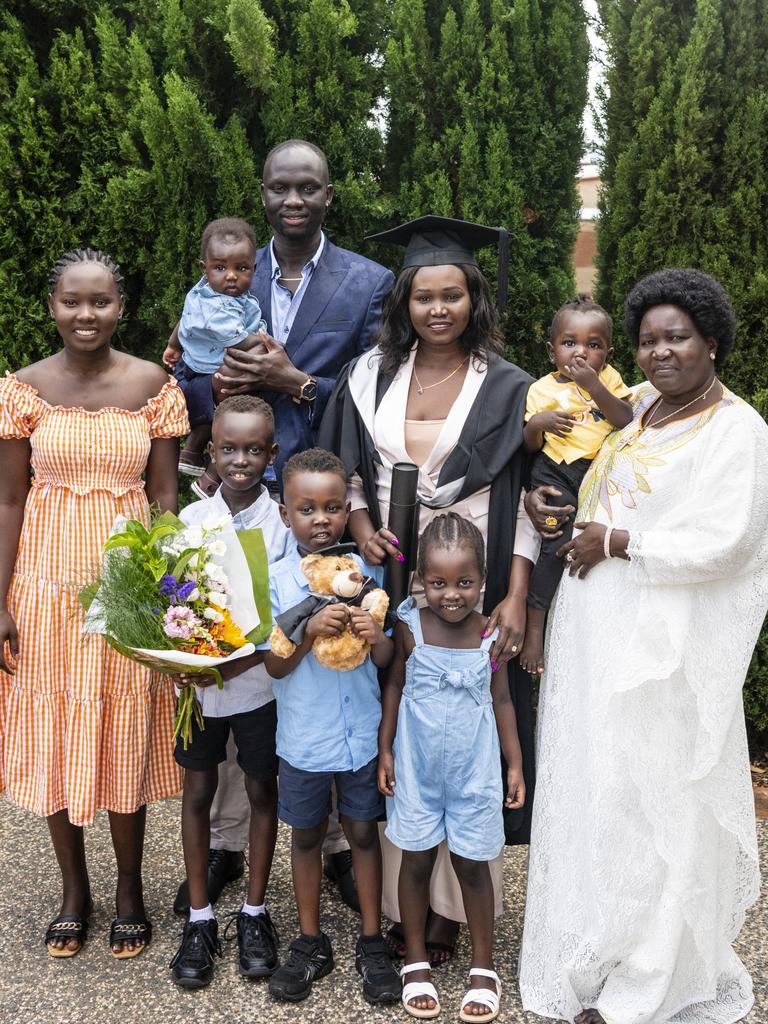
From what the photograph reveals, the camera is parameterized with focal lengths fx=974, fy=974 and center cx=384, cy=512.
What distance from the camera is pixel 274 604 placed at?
3.27 metres

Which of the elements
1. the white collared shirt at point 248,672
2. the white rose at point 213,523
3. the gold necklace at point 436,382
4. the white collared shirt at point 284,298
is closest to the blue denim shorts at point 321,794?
the white collared shirt at point 248,672

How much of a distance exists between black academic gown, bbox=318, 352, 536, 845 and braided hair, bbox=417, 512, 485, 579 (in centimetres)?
20

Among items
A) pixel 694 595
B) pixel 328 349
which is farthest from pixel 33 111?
pixel 694 595

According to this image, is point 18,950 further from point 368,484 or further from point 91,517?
point 368,484

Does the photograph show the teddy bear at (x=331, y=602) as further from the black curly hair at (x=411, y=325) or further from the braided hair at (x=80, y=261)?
the braided hair at (x=80, y=261)

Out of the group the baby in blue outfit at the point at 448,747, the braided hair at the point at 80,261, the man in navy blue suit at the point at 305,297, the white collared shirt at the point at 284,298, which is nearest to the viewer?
the baby in blue outfit at the point at 448,747

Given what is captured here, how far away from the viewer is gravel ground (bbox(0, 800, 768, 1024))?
10.8 ft

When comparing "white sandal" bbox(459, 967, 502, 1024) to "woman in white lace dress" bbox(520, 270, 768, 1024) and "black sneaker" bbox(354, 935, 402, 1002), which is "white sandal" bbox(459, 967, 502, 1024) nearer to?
"woman in white lace dress" bbox(520, 270, 768, 1024)

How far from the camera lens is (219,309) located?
3.74 metres

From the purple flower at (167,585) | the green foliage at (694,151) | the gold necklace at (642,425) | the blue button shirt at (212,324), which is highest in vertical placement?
the green foliage at (694,151)

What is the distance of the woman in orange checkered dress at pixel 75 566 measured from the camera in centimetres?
347

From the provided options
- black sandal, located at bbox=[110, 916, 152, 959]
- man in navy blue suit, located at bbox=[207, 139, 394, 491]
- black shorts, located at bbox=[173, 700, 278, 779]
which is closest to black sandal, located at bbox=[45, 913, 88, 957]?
black sandal, located at bbox=[110, 916, 152, 959]

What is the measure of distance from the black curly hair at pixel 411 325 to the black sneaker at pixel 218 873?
7.02ft

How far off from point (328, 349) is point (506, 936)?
2393 mm
